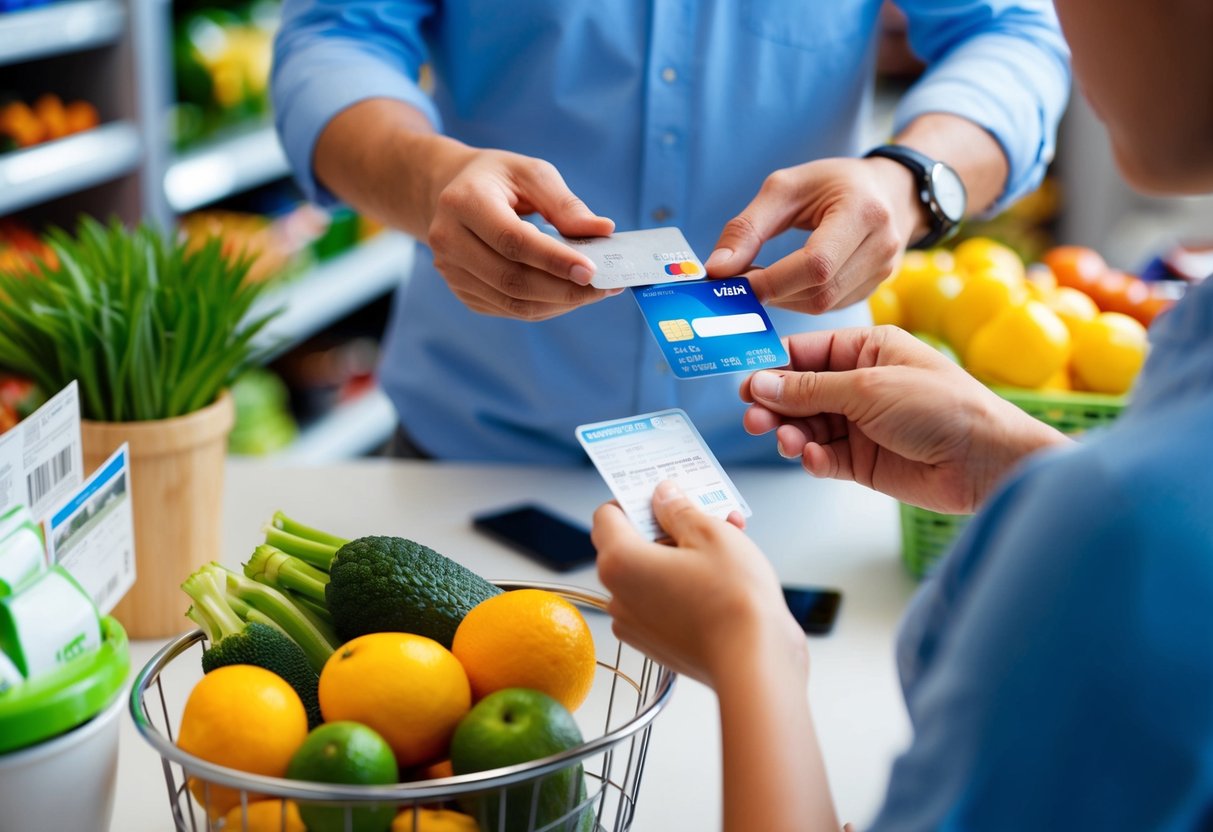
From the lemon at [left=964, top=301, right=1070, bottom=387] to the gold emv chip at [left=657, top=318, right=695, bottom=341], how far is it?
49 centimetres

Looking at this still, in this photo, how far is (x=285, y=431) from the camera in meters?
3.32

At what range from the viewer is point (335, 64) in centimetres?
→ 143

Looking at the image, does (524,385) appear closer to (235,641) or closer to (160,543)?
(160,543)

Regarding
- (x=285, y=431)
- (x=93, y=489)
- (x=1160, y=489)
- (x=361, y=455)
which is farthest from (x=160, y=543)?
(x=361, y=455)

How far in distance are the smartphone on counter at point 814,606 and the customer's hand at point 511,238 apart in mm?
383

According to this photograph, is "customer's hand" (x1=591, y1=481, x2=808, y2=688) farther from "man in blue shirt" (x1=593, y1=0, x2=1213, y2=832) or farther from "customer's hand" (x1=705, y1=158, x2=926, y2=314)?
"customer's hand" (x1=705, y1=158, x2=926, y2=314)

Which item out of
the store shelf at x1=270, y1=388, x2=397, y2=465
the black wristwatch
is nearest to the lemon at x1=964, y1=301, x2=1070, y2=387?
the black wristwatch

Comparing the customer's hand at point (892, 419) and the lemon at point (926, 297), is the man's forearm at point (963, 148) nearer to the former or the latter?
the lemon at point (926, 297)

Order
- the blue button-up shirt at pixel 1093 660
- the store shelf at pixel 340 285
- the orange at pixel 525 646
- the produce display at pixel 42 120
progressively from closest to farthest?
the blue button-up shirt at pixel 1093 660 < the orange at pixel 525 646 < the produce display at pixel 42 120 < the store shelf at pixel 340 285

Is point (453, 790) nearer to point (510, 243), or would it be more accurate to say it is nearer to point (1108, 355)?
point (510, 243)

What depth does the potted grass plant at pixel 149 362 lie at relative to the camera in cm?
104

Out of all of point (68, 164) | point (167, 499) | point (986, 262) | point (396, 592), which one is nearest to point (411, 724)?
point (396, 592)

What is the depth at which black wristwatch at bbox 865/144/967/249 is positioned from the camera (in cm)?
130

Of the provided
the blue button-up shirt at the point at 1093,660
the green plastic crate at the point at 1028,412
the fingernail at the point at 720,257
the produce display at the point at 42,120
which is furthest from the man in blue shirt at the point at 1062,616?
the produce display at the point at 42,120
